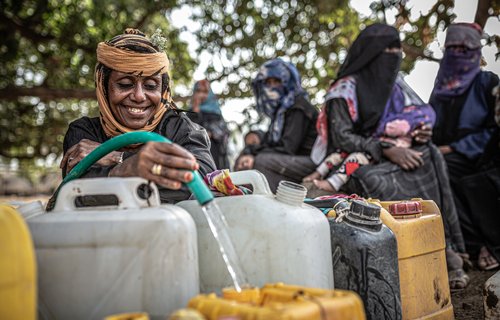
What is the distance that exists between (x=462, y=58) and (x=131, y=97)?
11.3ft

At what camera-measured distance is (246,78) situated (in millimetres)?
7535

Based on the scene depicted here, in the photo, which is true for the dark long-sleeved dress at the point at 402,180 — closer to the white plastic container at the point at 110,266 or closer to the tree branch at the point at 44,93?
the white plastic container at the point at 110,266

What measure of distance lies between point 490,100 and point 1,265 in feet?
14.1

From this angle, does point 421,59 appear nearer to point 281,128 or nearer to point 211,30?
point 281,128

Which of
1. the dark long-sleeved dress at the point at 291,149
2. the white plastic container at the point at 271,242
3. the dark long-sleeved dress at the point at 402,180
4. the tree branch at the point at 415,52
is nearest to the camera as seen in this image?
the white plastic container at the point at 271,242

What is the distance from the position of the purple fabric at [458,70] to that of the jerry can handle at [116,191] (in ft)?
12.8

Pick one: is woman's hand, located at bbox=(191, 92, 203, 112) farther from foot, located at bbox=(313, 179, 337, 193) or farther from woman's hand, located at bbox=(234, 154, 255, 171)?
foot, located at bbox=(313, 179, 337, 193)

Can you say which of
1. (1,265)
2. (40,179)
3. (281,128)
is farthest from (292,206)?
(40,179)

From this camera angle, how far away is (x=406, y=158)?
12.0 ft

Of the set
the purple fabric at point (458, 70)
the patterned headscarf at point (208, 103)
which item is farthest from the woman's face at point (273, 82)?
the purple fabric at point (458, 70)

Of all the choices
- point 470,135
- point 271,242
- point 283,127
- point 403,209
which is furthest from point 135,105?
point 470,135

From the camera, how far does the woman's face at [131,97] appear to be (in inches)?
89.0

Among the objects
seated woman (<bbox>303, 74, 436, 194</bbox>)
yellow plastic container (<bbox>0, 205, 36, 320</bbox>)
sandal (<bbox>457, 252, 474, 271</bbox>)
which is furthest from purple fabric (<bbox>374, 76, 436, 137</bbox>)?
yellow plastic container (<bbox>0, 205, 36, 320</bbox>)

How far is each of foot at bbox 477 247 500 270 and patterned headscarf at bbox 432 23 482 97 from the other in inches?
58.7
